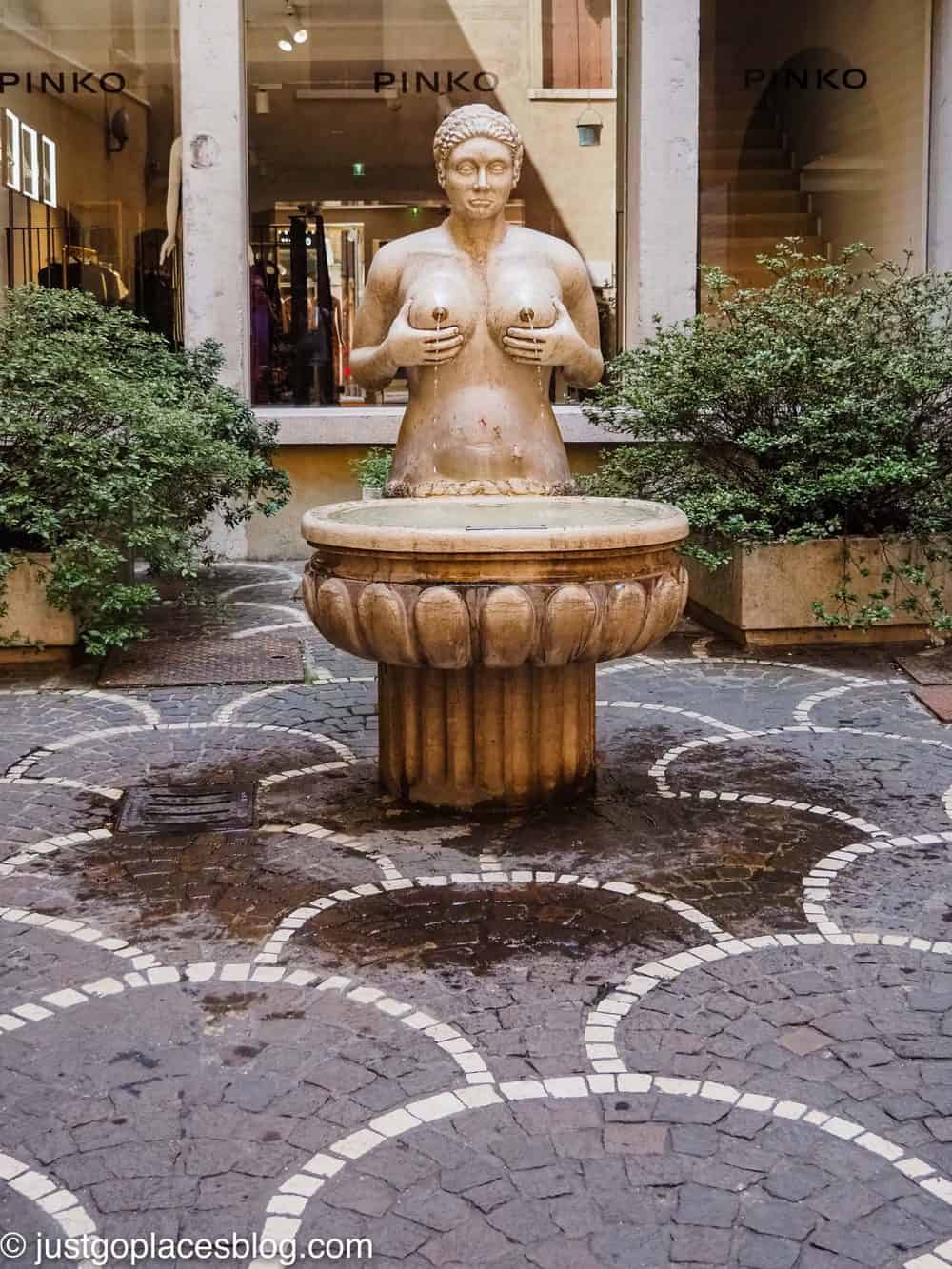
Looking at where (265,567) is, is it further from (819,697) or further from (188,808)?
(188,808)

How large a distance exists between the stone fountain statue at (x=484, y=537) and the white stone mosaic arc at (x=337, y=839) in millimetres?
390

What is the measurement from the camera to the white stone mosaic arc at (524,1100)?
2752 mm

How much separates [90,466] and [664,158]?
5.87 meters

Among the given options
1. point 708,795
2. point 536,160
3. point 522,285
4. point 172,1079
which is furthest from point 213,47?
point 172,1079

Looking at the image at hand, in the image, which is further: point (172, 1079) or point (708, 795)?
point (708, 795)

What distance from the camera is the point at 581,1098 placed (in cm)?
313

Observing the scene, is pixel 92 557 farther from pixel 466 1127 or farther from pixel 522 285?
pixel 466 1127

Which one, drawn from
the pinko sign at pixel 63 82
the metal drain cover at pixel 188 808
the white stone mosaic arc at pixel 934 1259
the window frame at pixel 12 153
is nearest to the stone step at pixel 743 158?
the pinko sign at pixel 63 82

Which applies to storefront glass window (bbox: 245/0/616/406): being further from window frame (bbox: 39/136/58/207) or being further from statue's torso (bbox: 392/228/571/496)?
statue's torso (bbox: 392/228/571/496)

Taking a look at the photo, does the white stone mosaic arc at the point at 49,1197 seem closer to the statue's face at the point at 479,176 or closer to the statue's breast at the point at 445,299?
the statue's breast at the point at 445,299

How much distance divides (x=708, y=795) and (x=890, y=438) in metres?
3.32

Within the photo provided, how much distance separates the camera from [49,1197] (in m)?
2.76

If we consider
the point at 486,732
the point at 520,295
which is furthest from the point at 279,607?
the point at 486,732

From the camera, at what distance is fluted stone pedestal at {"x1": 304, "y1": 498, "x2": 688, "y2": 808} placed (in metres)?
4.54
